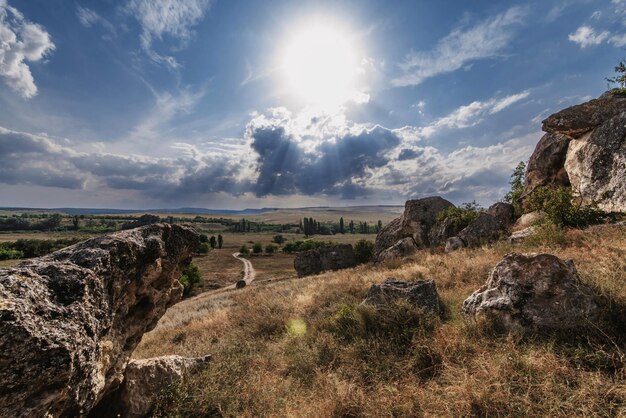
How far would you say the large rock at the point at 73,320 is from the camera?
3367 mm

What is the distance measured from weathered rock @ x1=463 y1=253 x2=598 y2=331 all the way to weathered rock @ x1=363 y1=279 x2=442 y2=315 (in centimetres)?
100

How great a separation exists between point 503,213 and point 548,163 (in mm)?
4537

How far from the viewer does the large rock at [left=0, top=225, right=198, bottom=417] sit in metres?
3.37

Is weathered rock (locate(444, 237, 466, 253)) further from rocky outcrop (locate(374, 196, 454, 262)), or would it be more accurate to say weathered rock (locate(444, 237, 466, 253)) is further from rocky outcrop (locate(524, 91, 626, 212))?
rocky outcrop (locate(374, 196, 454, 262))

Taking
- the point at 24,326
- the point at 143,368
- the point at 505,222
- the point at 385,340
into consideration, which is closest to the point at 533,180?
the point at 505,222

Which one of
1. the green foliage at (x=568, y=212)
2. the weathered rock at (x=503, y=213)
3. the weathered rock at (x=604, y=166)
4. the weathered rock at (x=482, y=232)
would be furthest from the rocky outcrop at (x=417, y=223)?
the green foliage at (x=568, y=212)

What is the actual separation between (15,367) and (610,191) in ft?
69.4

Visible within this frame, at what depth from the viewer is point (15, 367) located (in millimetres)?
3277

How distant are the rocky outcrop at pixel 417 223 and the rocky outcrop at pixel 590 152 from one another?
28.5 ft

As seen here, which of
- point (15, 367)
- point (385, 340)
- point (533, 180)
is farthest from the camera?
point (533, 180)

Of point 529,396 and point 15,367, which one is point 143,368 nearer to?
point 15,367

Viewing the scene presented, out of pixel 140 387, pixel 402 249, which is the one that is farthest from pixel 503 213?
pixel 140 387

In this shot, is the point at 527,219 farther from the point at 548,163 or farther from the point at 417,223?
the point at 417,223

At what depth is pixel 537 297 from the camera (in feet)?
20.6
